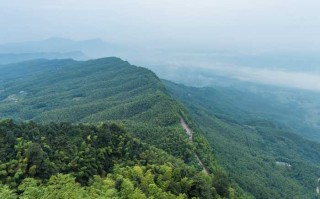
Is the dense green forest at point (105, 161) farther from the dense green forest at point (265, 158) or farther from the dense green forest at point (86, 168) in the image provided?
the dense green forest at point (265, 158)

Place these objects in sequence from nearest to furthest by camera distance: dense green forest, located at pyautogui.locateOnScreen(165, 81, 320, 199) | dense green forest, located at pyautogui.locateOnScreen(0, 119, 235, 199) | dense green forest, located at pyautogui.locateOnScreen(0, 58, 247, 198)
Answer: dense green forest, located at pyautogui.locateOnScreen(0, 119, 235, 199)
dense green forest, located at pyautogui.locateOnScreen(0, 58, 247, 198)
dense green forest, located at pyautogui.locateOnScreen(165, 81, 320, 199)

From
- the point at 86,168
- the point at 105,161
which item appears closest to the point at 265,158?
the point at 105,161

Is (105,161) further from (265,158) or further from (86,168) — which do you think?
(265,158)

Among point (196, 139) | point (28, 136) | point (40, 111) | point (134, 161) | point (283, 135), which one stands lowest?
point (283, 135)

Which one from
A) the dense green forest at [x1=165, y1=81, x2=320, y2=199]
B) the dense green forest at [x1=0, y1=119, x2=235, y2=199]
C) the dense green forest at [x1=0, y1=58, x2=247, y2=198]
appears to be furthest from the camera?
the dense green forest at [x1=165, y1=81, x2=320, y2=199]

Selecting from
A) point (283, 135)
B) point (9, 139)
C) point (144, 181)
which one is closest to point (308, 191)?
point (283, 135)

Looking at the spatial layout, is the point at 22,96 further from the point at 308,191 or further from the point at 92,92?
the point at 308,191

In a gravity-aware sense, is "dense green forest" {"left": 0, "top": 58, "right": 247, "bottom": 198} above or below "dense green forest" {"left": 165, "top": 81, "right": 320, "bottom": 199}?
above

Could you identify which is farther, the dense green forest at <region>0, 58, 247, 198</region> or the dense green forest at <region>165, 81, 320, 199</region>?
the dense green forest at <region>165, 81, 320, 199</region>

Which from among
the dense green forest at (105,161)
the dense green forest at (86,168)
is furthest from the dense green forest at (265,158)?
the dense green forest at (86,168)

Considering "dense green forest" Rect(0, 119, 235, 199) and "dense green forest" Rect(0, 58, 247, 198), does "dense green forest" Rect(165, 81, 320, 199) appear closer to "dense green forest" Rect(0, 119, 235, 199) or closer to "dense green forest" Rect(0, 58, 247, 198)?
"dense green forest" Rect(0, 58, 247, 198)

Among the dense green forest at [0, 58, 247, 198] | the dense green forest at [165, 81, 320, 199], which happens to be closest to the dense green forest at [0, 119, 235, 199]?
the dense green forest at [0, 58, 247, 198]
